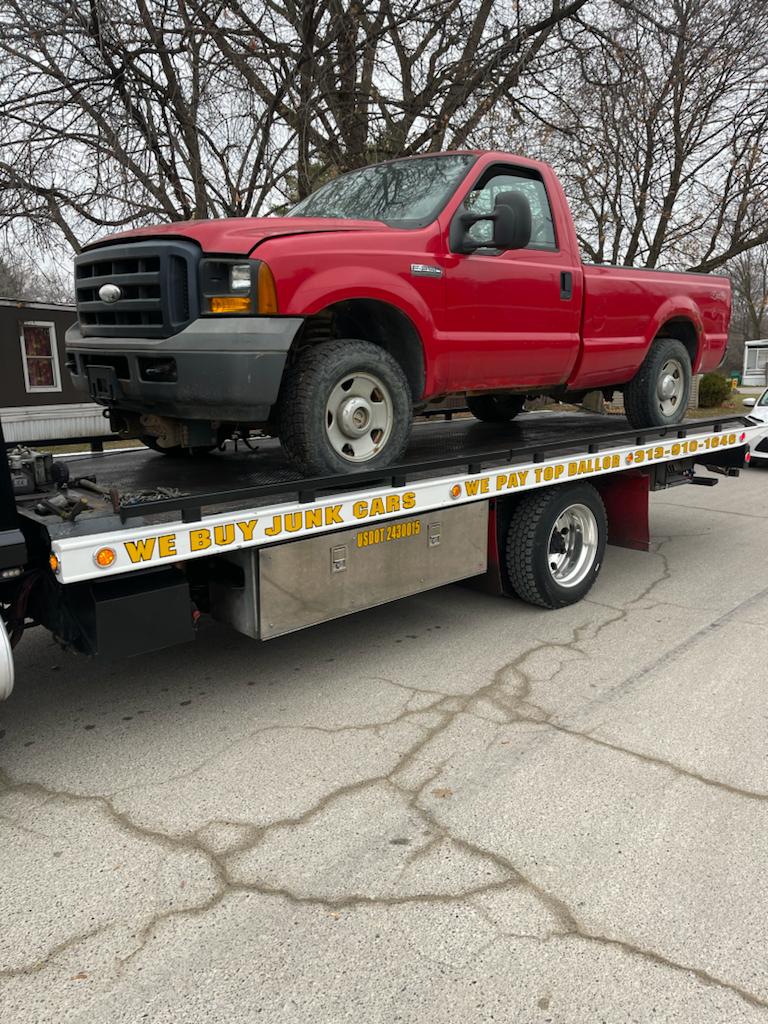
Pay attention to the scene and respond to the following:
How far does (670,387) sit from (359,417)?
11.7 ft

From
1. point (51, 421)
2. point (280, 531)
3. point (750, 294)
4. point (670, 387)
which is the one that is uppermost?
point (750, 294)

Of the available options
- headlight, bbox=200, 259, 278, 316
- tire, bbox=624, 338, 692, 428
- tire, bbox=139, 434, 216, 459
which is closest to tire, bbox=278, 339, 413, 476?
headlight, bbox=200, 259, 278, 316

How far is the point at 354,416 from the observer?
4.46 m

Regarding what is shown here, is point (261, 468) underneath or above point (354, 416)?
underneath

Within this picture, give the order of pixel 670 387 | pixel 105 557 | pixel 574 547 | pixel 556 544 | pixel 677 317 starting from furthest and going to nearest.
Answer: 1. pixel 670 387
2. pixel 677 317
3. pixel 574 547
4. pixel 556 544
5. pixel 105 557

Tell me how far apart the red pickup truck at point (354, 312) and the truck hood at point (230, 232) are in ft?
0.04

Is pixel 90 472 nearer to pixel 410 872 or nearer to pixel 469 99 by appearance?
pixel 410 872

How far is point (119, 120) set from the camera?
11.8m

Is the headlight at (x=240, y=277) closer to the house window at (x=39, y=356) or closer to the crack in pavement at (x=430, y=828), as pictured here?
the crack in pavement at (x=430, y=828)

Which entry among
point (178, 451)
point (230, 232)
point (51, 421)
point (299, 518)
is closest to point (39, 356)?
point (51, 421)

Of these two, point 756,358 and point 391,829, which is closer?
point 391,829

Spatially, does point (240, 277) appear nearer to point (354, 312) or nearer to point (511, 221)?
point (354, 312)

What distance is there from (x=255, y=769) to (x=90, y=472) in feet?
7.55

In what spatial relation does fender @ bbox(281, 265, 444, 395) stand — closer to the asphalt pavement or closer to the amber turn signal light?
the amber turn signal light
